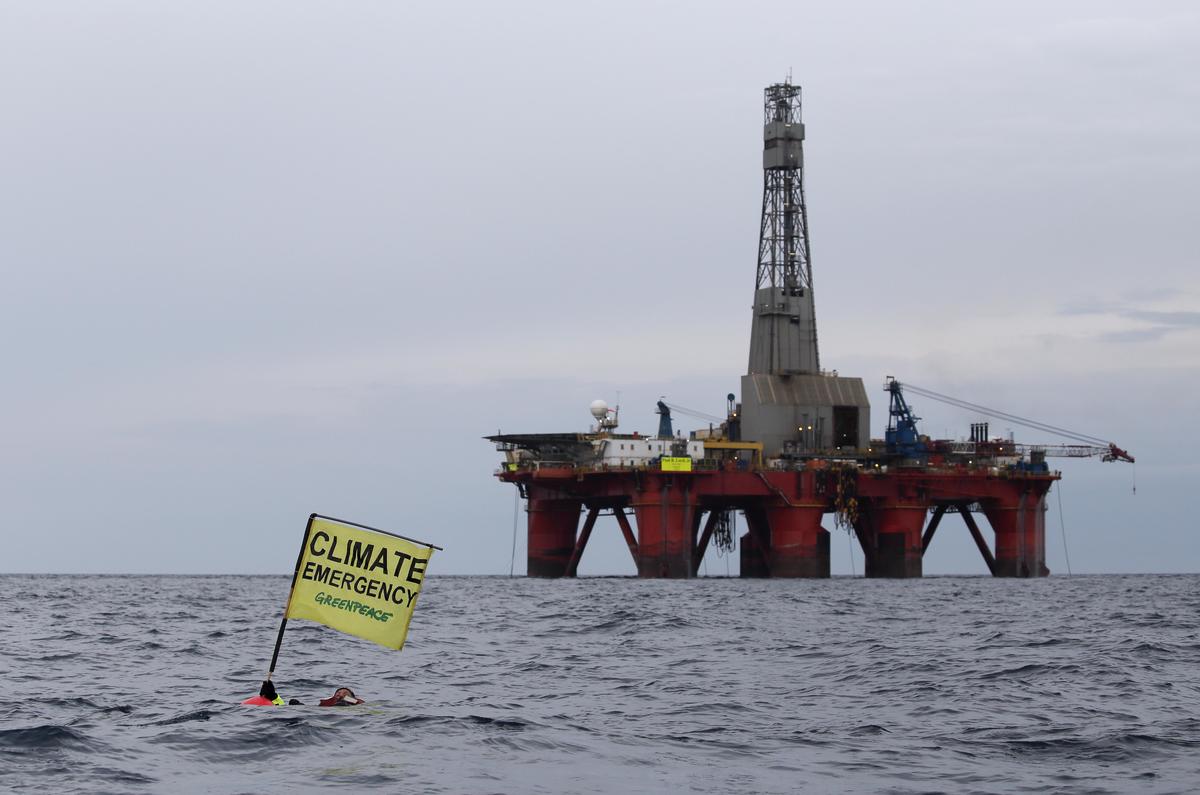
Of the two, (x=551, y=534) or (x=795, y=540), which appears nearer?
(x=795, y=540)

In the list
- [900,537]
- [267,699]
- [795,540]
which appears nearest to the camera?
[267,699]

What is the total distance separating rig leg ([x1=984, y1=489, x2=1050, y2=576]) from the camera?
12275cm

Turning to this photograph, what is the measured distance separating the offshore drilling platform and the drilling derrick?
0.33ft

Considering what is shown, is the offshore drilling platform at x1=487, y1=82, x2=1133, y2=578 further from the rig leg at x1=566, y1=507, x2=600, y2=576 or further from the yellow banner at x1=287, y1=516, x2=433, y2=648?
the yellow banner at x1=287, y1=516, x2=433, y2=648

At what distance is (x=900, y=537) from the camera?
116688 millimetres

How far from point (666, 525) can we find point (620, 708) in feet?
263

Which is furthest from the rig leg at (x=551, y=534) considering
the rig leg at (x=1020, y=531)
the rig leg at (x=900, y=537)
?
the rig leg at (x=1020, y=531)

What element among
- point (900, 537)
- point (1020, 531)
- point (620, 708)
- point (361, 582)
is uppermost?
point (1020, 531)

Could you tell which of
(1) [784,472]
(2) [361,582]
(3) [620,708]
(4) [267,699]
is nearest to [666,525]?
(1) [784,472]

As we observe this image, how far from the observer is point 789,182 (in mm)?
122312

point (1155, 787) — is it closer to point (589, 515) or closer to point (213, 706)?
point (213, 706)

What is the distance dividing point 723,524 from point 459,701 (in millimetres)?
96205

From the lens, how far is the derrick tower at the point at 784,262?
120 metres

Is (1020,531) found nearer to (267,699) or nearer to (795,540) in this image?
(795,540)
